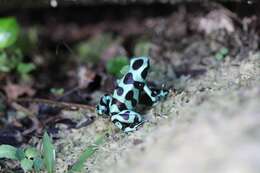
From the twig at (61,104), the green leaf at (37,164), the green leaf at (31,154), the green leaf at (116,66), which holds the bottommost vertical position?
the green leaf at (37,164)

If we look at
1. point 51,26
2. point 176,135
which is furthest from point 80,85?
point 176,135

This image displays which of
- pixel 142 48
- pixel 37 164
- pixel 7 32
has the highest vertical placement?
pixel 7 32

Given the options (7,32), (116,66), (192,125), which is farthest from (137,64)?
(192,125)

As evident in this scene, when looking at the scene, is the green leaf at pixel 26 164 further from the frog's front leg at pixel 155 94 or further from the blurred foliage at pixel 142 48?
the blurred foliage at pixel 142 48

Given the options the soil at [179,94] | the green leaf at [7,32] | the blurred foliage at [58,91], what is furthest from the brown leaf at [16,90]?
the green leaf at [7,32]

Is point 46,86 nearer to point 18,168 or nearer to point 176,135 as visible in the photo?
point 18,168

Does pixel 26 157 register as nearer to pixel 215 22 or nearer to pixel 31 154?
pixel 31 154

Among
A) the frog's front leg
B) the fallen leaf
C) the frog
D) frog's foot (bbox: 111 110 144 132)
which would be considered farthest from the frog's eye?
the fallen leaf
